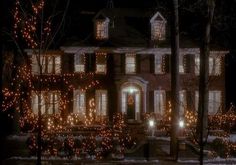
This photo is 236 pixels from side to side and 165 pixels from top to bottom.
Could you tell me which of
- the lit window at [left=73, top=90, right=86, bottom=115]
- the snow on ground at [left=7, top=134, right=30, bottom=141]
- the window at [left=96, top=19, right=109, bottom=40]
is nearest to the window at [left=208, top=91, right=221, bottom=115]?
the window at [left=96, top=19, right=109, bottom=40]

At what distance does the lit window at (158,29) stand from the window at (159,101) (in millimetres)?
4771

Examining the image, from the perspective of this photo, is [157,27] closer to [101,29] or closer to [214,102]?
[101,29]

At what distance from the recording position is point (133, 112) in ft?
146

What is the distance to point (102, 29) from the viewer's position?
44.8 m

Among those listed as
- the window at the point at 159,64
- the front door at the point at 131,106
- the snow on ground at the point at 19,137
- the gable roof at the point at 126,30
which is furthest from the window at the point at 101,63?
the snow on ground at the point at 19,137

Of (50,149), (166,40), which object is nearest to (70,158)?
(50,149)

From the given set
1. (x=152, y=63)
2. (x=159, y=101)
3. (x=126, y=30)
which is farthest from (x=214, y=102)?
(x=126, y=30)

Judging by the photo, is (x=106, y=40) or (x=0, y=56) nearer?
(x=0, y=56)

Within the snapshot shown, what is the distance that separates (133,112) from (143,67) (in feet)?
13.0

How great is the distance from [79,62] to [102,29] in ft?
11.3

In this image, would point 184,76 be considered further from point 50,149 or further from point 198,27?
point 50,149

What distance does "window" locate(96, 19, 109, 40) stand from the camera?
4475 centimetres

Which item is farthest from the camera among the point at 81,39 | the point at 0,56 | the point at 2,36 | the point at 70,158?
the point at 81,39

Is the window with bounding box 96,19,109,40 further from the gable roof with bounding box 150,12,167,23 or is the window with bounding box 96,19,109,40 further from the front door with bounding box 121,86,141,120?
the front door with bounding box 121,86,141,120
